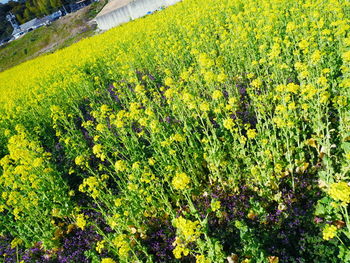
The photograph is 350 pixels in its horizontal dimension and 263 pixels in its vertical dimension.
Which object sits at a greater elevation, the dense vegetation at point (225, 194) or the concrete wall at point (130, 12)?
the concrete wall at point (130, 12)

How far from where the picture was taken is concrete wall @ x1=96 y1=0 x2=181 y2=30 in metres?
30.6

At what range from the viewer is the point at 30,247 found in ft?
13.3

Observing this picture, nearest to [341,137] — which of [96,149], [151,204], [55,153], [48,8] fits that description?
[151,204]

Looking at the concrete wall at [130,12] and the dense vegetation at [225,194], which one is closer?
the dense vegetation at [225,194]

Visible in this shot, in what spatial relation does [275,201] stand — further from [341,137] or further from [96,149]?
[96,149]

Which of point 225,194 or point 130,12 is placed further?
point 130,12

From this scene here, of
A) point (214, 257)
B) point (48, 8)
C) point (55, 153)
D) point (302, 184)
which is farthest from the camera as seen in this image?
point (48, 8)

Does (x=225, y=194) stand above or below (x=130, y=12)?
below

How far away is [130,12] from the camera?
33.7 m

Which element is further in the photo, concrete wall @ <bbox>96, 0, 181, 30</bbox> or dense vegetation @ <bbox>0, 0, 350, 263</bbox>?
concrete wall @ <bbox>96, 0, 181, 30</bbox>

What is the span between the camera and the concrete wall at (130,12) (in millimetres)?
30611

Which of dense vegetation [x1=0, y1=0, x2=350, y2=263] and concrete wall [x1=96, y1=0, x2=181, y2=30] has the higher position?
concrete wall [x1=96, y1=0, x2=181, y2=30]

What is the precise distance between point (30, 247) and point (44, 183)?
41.9 inches

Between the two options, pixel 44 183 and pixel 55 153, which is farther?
pixel 55 153
